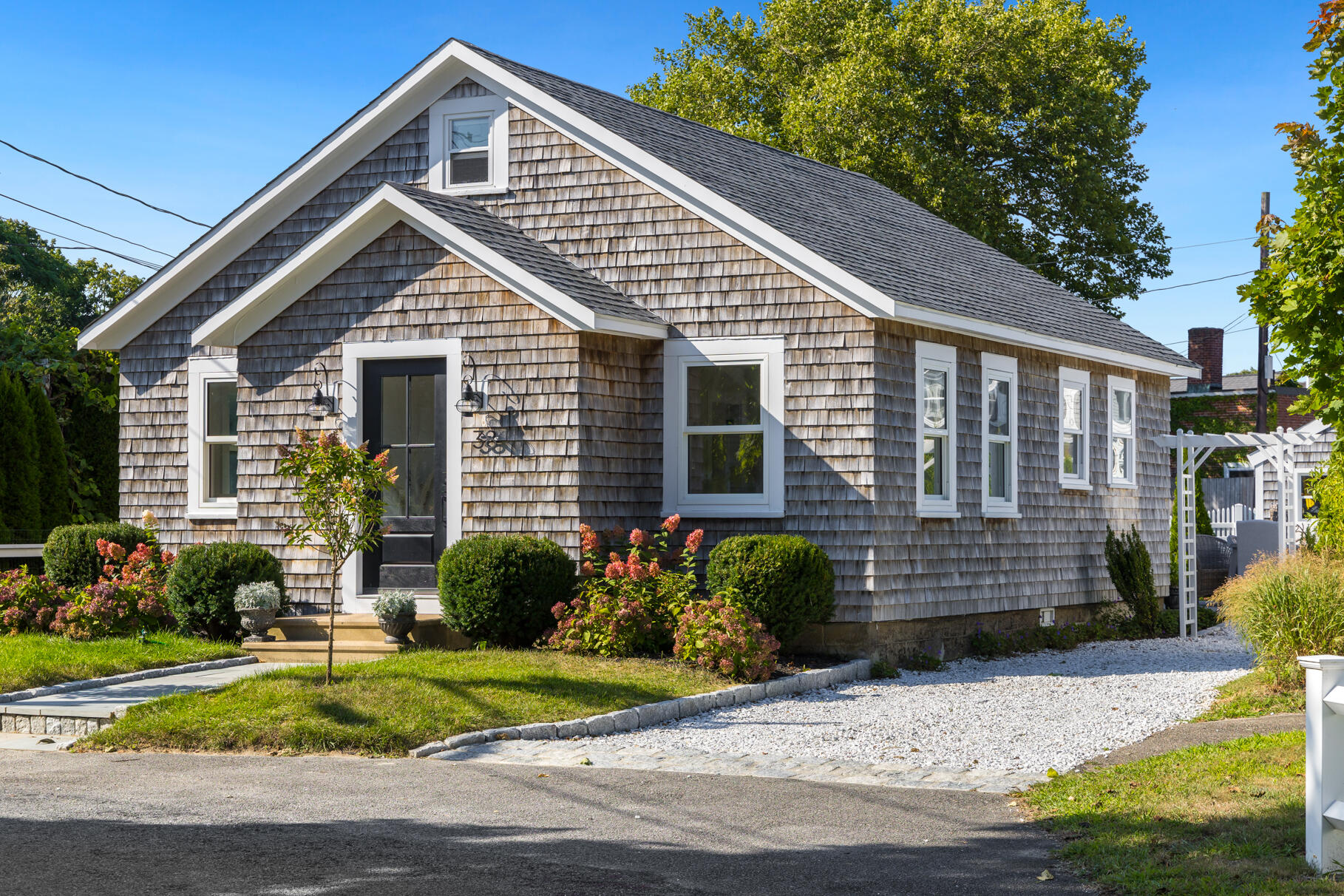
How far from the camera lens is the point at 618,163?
48.0ft

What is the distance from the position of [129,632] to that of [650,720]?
6419 mm

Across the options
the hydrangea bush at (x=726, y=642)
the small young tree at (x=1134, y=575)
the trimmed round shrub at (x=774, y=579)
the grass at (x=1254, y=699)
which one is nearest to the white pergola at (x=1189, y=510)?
the small young tree at (x=1134, y=575)

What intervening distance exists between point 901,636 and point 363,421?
227 inches

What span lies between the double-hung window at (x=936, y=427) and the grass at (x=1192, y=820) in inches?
226

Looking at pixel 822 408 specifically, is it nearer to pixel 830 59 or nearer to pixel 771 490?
pixel 771 490

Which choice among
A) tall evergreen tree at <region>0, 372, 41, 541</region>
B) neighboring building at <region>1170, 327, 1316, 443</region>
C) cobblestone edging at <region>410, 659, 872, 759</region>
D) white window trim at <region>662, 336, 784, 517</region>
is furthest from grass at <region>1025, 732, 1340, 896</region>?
neighboring building at <region>1170, 327, 1316, 443</region>

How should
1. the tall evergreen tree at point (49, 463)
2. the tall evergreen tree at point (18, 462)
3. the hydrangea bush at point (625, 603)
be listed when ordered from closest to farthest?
the hydrangea bush at point (625, 603), the tall evergreen tree at point (18, 462), the tall evergreen tree at point (49, 463)

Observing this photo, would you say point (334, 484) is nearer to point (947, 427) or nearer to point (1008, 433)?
point (947, 427)

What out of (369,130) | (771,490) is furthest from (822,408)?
(369,130)

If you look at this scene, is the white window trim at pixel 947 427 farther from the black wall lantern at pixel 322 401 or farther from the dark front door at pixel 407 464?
the black wall lantern at pixel 322 401

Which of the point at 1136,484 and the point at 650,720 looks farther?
the point at 1136,484

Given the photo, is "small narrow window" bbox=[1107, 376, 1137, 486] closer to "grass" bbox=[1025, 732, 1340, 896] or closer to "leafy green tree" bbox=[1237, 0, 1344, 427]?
"grass" bbox=[1025, 732, 1340, 896]

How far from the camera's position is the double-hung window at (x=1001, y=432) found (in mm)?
15398

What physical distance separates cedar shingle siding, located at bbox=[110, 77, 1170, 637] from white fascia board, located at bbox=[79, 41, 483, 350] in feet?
0.50
